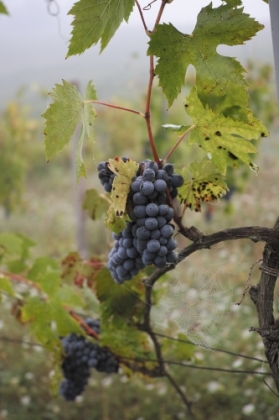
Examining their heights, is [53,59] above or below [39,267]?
above

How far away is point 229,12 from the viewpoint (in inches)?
26.8

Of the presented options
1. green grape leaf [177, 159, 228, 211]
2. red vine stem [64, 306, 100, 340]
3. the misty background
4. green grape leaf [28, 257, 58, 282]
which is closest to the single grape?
green grape leaf [177, 159, 228, 211]

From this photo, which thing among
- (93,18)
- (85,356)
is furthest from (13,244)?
(93,18)

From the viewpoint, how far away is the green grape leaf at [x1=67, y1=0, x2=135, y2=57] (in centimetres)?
72

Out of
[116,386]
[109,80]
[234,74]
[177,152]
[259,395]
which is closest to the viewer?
[234,74]

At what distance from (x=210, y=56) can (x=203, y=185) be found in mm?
245

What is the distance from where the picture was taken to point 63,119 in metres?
0.75

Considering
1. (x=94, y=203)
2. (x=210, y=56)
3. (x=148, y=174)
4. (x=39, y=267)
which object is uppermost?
(x=210, y=56)

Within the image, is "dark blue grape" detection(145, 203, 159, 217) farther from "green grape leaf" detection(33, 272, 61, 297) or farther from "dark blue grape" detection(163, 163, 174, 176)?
"green grape leaf" detection(33, 272, 61, 297)

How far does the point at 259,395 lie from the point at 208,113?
165 cm

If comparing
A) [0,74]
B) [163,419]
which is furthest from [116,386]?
[0,74]

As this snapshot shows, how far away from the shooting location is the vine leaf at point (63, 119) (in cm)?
74

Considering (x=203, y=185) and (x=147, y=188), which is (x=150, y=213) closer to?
(x=147, y=188)

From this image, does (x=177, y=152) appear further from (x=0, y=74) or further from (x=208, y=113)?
(x=208, y=113)
